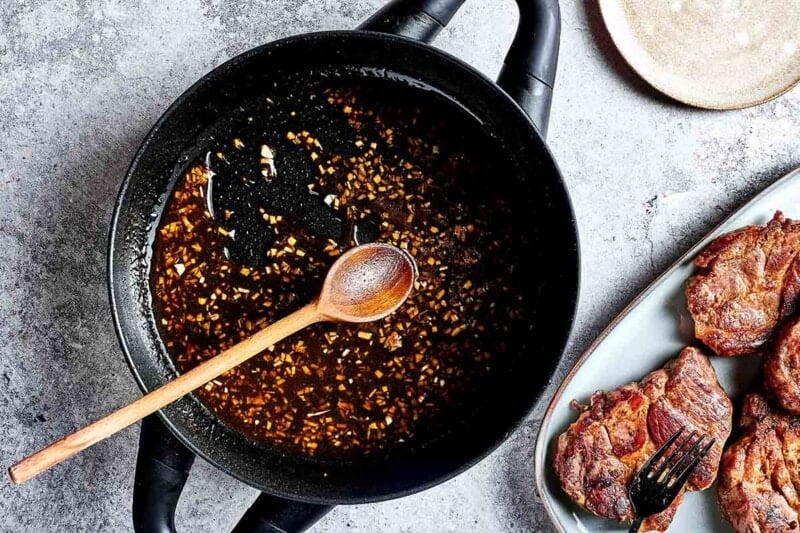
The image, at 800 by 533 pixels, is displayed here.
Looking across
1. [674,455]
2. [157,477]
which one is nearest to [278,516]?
[157,477]

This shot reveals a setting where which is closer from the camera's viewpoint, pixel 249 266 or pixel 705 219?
pixel 249 266

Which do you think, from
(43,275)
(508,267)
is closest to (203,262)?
(43,275)

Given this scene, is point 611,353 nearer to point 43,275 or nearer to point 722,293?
point 722,293

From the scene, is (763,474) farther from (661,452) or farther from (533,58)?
(533,58)

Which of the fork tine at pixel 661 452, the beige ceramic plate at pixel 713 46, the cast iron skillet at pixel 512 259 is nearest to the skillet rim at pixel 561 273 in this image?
the cast iron skillet at pixel 512 259

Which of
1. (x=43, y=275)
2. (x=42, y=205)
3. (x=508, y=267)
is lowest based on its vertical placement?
(x=43, y=275)

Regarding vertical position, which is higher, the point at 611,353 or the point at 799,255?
the point at 799,255

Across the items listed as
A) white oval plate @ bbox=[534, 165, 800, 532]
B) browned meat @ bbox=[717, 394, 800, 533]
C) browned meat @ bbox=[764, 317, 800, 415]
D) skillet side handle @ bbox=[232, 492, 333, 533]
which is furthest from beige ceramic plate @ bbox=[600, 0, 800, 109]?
skillet side handle @ bbox=[232, 492, 333, 533]

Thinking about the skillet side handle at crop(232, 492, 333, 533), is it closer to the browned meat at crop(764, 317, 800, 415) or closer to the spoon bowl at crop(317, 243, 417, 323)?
the spoon bowl at crop(317, 243, 417, 323)
